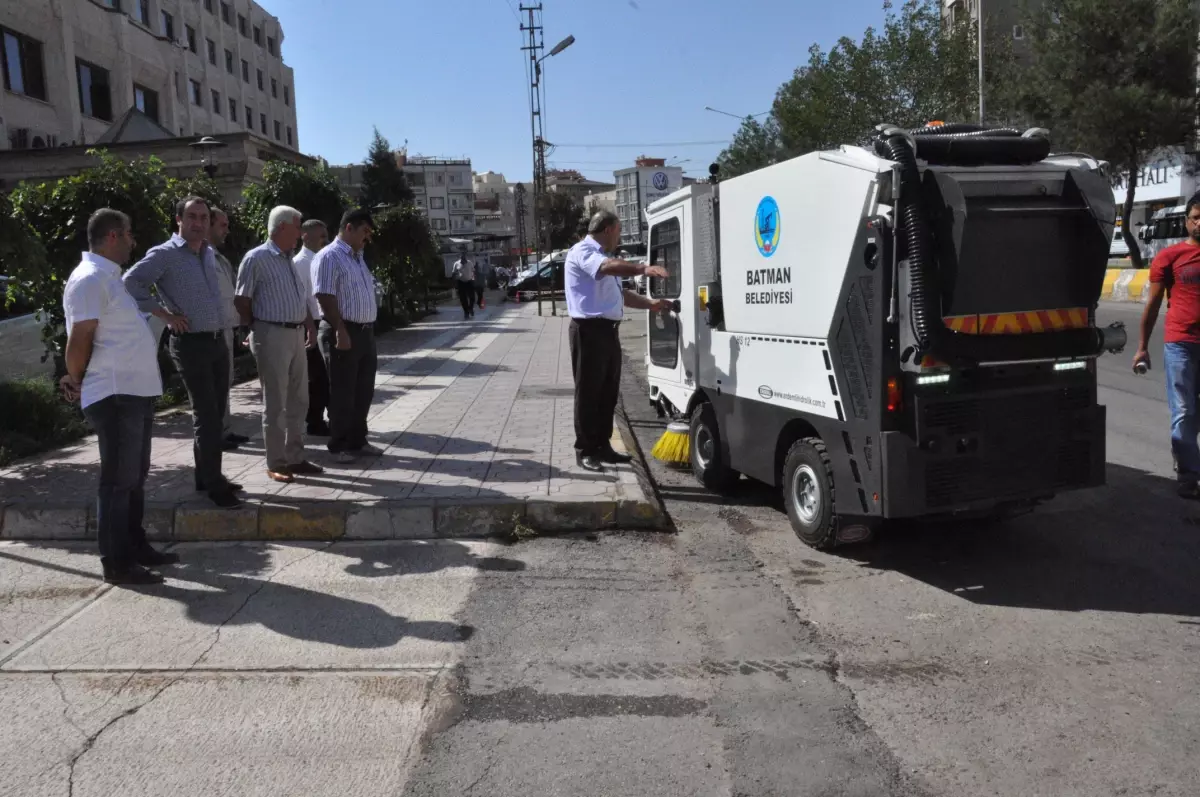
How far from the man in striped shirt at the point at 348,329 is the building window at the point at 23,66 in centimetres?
2823

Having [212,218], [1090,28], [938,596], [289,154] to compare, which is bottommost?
[938,596]

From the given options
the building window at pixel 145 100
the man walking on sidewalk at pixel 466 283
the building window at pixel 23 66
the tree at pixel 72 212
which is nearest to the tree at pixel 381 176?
the building window at pixel 145 100

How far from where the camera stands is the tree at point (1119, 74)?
92.5 ft

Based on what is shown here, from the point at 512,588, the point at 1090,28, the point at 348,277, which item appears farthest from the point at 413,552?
the point at 1090,28

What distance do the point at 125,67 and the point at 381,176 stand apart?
104 ft

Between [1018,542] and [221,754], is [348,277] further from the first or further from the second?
[1018,542]

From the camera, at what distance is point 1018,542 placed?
561 cm

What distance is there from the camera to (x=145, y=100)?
39.8 m

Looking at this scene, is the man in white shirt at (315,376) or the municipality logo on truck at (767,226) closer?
the municipality logo on truck at (767,226)

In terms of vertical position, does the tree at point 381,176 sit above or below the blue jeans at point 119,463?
above

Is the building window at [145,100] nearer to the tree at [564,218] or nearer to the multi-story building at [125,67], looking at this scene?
the multi-story building at [125,67]

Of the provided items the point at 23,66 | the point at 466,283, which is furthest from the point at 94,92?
the point at 466,283

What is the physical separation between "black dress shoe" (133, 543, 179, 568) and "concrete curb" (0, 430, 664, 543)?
50cm

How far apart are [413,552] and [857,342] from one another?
2833mm
